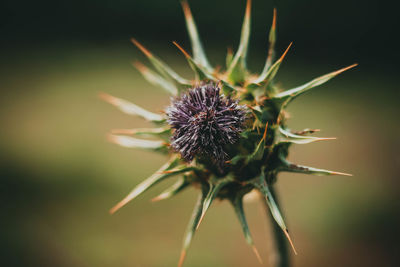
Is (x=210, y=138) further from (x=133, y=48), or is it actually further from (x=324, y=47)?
(x=133, y=48)

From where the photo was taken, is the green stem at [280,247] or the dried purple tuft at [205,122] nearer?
the dried purple tuft at [205,122]

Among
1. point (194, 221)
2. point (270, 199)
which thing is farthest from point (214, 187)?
point (270, 199)

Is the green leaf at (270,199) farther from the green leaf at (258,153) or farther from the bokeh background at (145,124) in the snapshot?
the bokeh background at (145,124)

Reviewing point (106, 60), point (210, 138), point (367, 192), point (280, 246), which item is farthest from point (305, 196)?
point (106, 60)

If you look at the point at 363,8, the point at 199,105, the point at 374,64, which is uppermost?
the point at 363,8

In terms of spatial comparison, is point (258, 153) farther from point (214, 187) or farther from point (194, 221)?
point (194, 221)

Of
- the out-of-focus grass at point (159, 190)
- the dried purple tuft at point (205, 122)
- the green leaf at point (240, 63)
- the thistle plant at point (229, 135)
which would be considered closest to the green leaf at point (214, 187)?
the thistle plant at point (229, 135)

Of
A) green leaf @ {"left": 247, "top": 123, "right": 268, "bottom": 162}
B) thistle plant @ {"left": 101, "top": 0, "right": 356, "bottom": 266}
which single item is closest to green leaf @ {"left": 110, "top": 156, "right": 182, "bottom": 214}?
thistle plant @ {"left": 101, "top": 0, "right": 356, "bottom": 266}
